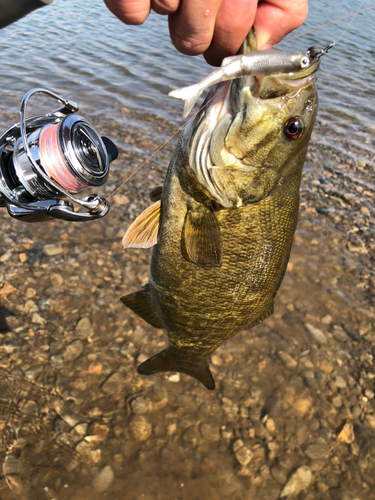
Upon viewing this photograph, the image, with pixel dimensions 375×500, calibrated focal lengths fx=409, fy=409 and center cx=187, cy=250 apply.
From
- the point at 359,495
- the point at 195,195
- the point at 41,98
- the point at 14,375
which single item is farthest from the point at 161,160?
the point at 359,495

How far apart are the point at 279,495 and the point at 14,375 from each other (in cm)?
238

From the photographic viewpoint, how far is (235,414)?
3.61 metres

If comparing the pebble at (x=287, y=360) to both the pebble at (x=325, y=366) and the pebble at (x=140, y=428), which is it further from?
the pebble at (x=140, y=428)

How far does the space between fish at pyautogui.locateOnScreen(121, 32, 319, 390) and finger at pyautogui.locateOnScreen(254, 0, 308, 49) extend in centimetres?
11

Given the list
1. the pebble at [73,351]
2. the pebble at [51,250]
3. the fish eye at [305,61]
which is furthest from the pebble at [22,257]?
the fish eye at [305,61]

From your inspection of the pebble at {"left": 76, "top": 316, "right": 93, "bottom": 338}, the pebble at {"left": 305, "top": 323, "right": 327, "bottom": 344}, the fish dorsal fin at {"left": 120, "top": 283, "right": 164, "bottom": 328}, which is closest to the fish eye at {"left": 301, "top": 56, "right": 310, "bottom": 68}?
the fish dorsal fin at {"left": 120, "top": 283, "right": 164, "bottom": 328}

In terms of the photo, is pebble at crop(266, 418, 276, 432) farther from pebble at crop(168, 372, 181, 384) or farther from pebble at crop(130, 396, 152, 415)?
pebble at crop(130, 396, 152, 415)

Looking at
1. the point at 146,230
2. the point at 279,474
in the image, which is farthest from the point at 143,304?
the point at 279,474

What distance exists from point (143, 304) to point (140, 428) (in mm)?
1162

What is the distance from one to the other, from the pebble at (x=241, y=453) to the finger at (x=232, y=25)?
9.72 ft

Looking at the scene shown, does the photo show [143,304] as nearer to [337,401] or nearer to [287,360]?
[287,360]

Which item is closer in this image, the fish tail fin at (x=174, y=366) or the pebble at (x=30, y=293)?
the fish tail fin at (x=174, y=366)

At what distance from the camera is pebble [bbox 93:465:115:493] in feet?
9.82

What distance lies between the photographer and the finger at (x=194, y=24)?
158 cm
